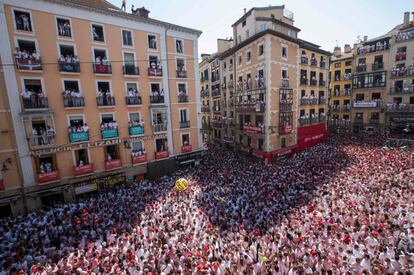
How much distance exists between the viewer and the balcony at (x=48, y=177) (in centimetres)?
1611

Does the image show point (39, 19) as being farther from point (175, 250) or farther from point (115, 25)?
point (175, 250)

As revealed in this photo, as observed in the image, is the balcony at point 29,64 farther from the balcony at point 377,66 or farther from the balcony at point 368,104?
the balcony at point 377,66

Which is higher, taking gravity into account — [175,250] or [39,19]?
[39,19]

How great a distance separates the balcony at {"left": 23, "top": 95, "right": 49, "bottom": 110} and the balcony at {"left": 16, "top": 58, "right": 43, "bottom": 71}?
7.06 feet

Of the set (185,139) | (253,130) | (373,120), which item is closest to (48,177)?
(185,139)

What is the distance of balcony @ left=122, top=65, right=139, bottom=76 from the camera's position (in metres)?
19.5

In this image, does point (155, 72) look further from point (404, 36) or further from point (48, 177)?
point (404, 36)

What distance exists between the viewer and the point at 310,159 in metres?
22.6

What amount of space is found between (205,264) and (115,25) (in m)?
20.9

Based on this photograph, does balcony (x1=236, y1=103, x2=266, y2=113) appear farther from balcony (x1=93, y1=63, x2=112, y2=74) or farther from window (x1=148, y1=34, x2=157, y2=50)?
balcony (x1=93, y1=63, x2=112, y2=74)

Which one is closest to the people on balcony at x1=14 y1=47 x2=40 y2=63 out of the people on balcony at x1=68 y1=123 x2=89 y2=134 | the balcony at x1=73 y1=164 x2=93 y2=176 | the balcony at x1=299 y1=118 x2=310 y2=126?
the people on balcony at x1=68 y1=123 x2=89 y2=134

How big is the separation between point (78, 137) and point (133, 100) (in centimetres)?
592

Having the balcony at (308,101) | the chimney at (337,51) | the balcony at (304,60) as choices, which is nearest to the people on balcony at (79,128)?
the balcony at (308,101)

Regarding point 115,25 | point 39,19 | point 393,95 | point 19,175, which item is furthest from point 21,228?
point 393,95
